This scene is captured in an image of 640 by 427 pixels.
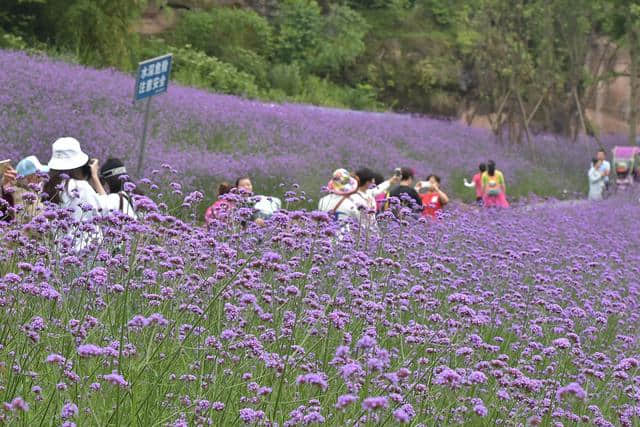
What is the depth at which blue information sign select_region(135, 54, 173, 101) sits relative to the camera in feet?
38.0

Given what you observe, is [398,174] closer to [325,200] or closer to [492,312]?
[325,200]

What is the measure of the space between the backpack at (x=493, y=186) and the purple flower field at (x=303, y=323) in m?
3.95

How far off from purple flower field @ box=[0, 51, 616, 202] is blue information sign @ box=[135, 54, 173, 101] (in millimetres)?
1732

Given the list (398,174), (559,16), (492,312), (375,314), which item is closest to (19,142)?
(398,174)

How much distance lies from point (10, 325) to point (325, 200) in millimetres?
6129

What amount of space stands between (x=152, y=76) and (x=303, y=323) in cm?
691

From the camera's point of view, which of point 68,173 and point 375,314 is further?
point 68,173

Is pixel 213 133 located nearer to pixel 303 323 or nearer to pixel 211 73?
pixel 211 73

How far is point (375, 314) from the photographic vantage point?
502 cm

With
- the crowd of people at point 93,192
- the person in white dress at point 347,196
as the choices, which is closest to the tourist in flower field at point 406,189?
the crowd of people at point 93,192

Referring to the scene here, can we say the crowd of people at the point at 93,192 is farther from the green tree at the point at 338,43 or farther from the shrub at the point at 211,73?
the green tree at the point at 338,43

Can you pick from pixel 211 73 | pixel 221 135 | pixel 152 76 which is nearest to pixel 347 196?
pixel 152 76

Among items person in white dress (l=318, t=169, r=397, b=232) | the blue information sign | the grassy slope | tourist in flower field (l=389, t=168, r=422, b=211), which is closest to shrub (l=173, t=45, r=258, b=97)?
the grassy slope

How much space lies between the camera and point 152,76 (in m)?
11.7
